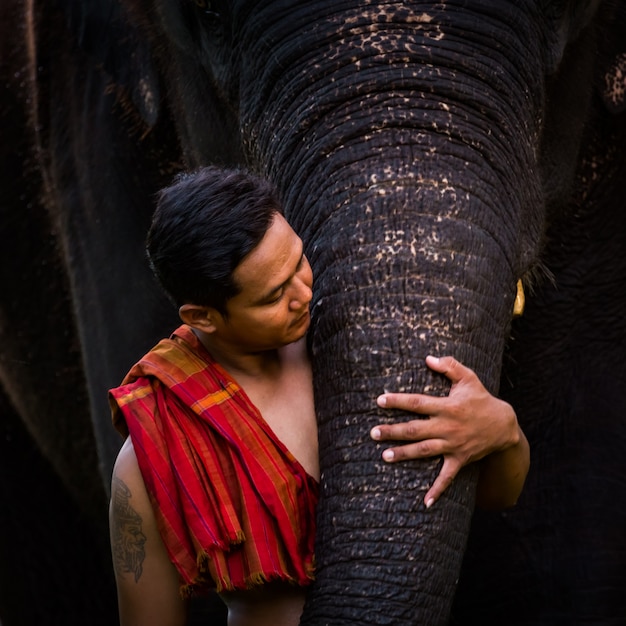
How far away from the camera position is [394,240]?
7.16 feet

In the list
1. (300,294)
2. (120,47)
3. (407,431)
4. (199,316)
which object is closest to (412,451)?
(407,431)

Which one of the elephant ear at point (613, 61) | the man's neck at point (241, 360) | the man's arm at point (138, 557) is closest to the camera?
the man's arm at point (138, 557)

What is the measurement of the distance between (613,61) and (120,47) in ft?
3.60

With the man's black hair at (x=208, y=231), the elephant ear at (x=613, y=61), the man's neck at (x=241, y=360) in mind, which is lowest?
the man's neck at (x=241, y=360)

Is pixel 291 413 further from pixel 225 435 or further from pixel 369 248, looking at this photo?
pixel 369 248

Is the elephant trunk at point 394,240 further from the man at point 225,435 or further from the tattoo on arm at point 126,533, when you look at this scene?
the tattoo on arm at point 126,533

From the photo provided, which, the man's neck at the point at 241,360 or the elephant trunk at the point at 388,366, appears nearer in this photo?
the elephant trunk at the point at 388,366

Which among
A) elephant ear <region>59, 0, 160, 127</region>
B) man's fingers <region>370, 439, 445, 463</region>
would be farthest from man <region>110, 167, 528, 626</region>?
elephant ear <region>59, 0, 160, 127</region>

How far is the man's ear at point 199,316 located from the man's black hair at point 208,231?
0.04 feet

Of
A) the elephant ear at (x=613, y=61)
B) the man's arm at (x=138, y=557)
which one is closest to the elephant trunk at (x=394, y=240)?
the man's arm at (x=138, y=557)

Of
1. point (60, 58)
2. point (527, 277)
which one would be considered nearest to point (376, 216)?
point (527, 277)

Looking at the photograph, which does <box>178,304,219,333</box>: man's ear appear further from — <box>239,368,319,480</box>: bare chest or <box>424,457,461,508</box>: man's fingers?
<box>424,457,461,508</box>: man's fingers

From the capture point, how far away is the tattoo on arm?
2152mm

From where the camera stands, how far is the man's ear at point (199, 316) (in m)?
2.18
